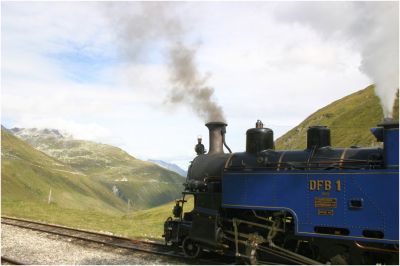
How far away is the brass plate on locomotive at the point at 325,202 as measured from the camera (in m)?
9.30

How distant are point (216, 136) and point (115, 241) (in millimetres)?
5334

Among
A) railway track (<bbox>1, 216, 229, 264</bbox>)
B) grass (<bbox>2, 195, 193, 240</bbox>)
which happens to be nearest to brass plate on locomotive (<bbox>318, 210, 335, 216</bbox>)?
railway track (<bbox>1, 216, 229, 264</bbox>)

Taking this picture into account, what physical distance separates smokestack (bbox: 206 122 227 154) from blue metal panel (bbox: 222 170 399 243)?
6.69ft

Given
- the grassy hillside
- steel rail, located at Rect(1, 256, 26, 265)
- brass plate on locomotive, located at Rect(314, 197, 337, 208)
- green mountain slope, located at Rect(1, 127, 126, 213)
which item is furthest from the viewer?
green mountain slope, located at Rect(1, 127, 126, 213)

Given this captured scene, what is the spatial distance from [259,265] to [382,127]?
14.3ft

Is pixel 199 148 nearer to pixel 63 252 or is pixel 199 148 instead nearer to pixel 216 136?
pixel 216 136

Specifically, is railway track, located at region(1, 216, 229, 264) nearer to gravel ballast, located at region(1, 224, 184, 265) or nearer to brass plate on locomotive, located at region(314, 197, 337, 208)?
gravel ballast, located at region(1, 224, 184, 265)

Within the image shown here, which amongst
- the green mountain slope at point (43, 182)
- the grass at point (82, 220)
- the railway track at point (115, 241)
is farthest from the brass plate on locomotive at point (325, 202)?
the green mountain slope at point (43, 182)

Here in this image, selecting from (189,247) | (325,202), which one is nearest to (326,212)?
(325,202)

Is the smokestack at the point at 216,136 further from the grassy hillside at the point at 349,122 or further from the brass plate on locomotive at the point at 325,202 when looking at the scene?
the grassy hillside at the point at 349,122

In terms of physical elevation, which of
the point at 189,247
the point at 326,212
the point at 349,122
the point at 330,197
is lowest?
the point at 189,247

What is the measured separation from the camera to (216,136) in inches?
513

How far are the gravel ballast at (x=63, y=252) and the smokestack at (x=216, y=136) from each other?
3.44m

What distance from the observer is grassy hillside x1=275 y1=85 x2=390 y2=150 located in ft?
217
